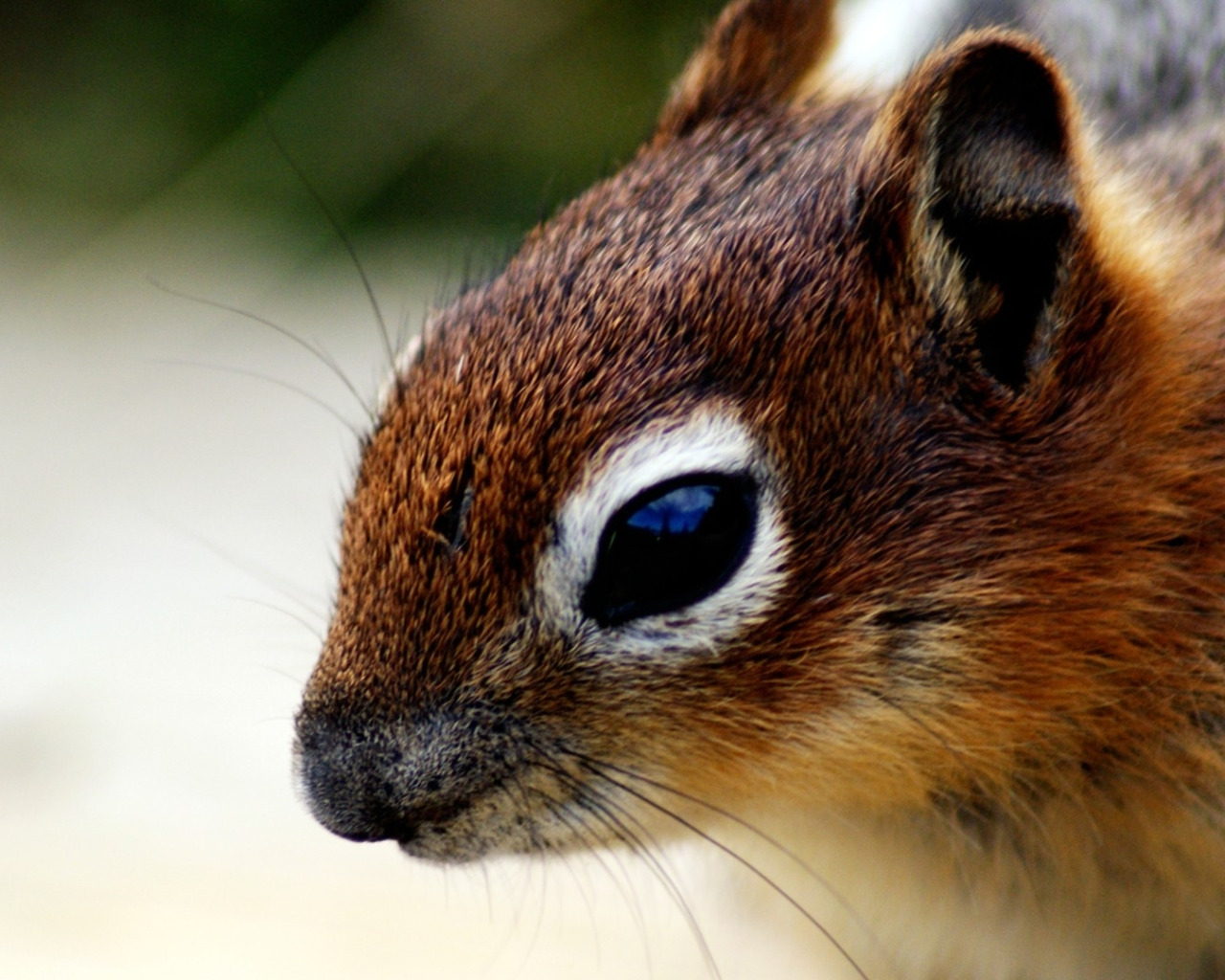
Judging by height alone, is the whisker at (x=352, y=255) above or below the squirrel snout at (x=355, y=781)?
above

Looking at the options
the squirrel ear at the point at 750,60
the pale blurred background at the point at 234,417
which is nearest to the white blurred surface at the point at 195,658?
the pale blurred background at the point at 234,417

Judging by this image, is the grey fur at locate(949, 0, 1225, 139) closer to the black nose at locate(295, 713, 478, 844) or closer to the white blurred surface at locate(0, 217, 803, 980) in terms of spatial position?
the white blurred surface at locate(0, 217, 803, 980)

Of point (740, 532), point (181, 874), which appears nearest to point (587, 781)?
point (740, 532)

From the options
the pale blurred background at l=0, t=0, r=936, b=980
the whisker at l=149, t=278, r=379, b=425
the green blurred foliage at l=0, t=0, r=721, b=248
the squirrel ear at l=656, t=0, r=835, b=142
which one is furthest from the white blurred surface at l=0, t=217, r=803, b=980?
the squirrel ear at l=656, t=0, r=835, b=142

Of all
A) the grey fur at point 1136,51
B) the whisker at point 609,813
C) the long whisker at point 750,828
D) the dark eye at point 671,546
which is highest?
the grey fur at point 1136,51

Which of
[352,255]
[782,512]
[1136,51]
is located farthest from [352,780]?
[1136,51]

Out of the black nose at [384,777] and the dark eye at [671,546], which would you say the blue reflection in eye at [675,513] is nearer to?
the dark eye at [671,546]

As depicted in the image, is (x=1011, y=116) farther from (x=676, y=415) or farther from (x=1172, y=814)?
(x=1172, y=814)
